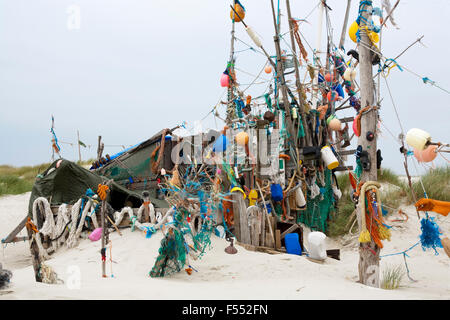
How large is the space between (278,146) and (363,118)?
3724 mm

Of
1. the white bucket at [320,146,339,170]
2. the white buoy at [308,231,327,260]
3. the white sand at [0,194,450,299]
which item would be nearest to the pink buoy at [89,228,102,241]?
the white sand at [0,194,450,299]

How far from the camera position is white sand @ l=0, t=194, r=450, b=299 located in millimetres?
3754

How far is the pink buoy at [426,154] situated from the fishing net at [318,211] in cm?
607

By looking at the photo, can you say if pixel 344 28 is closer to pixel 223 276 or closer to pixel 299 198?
pixel 299 198

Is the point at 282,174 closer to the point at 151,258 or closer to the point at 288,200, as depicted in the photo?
the point at 288,200

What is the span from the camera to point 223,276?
17.9 feet

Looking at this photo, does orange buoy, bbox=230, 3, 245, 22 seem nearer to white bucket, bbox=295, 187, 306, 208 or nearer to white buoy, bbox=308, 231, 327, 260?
white bucket, bbox=295, 187, 306, 208

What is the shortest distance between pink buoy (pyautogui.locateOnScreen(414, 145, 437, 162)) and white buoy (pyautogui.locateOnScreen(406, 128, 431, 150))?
0.25 ft

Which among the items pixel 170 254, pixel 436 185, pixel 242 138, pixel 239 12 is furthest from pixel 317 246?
pixel 239 12

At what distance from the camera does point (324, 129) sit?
36.3ft
